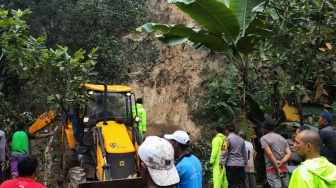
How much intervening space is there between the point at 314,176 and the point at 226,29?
5.53 meters

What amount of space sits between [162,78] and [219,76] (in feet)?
10.4

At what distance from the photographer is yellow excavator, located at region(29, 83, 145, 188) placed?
747 centimetres

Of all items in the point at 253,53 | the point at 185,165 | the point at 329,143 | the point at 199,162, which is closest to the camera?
the point at 185,165

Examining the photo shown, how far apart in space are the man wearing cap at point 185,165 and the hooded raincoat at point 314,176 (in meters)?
0.83

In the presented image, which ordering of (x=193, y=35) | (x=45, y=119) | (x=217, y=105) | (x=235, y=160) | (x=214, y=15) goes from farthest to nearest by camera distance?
(x=217, y=105)
(x=45, y=119)
(x=193, y=35)
(x=214, y=15)
(x=235, y=160)

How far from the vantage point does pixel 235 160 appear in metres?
7.37

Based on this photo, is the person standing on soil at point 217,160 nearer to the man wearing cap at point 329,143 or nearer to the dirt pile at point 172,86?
the man wearing cap at point 329,143

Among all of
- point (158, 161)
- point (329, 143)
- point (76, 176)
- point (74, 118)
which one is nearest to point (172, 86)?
point (74, 118)

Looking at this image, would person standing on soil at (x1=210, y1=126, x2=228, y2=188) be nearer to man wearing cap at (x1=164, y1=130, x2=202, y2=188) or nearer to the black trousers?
the black trousers

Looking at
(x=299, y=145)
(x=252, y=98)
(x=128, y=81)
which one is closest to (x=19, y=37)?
(x=252, y=98)

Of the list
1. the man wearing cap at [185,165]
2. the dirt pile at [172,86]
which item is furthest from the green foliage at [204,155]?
the man wearing cap at [185,165]

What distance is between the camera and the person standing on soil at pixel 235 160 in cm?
736

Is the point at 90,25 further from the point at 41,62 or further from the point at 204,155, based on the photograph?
→ the point at 41,62

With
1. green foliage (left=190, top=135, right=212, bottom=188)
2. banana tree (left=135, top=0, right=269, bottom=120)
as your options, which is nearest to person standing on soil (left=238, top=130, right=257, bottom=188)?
banana tree (left=135, top=0, right=269, bottom=120)
